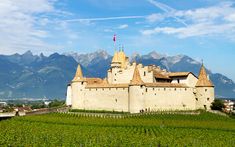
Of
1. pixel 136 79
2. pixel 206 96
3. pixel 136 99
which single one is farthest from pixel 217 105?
pixel 136 79

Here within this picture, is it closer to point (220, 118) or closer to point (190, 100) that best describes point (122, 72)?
point (190, 100)

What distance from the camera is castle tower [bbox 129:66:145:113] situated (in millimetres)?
74062

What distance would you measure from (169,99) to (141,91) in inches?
286

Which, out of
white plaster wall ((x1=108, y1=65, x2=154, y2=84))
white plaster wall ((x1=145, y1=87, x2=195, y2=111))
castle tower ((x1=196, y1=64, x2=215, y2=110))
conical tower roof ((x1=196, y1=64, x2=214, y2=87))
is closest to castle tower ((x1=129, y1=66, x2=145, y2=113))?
white plaster wall ((x1=145, y1=87, x2=195, y2=111))

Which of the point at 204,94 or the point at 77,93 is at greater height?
the point at 77,93

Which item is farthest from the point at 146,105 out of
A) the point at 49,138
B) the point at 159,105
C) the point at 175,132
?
the point at 49,138

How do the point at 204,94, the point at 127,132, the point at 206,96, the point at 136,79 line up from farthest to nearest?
1. the point at 204,94
2. the point at 206,96
3. the point at 136,79
4. the point at 127,132

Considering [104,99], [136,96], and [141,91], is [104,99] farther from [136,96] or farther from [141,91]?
[141,91]

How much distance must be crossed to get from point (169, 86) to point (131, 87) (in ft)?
28.1

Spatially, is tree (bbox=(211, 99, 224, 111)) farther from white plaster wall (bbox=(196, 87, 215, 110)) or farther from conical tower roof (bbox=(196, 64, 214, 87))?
conical tower roof (bbox=(196, 64, 214, 87))

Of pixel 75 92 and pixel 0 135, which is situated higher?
pixel 75 92

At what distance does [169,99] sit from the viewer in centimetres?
7900

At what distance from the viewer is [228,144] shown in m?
41.5

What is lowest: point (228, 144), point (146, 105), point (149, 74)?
point (228, 144)
